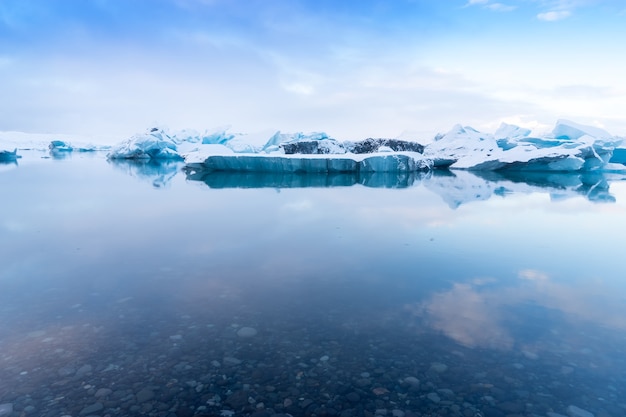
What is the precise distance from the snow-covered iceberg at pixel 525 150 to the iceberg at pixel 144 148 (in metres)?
22.2

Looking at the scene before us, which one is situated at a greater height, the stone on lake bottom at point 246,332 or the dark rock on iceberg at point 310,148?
the dark rock on iceberg at point 310,148

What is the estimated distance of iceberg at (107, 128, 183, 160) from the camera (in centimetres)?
3259

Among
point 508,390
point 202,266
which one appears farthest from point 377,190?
point 508,390

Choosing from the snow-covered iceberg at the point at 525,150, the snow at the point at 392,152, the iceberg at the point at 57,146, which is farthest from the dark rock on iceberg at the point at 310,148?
the iceberg at the point at 57,146

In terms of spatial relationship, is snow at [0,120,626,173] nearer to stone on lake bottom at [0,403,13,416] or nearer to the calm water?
the calm water

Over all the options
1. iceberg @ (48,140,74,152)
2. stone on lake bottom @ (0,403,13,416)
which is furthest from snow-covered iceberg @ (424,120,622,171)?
iceberg @ (48,140,74,152)

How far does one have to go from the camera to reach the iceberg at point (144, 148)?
32.6m

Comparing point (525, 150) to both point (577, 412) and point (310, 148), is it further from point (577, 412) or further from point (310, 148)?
point (577, 412)

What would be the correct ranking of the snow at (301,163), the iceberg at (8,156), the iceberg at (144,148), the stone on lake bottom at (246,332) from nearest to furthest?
the stone on lake bottom at (246,332) → the snow at (301,163) → the iceberg at (8,156) → the iceberg at (144,148)

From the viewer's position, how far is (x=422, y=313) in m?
3.16

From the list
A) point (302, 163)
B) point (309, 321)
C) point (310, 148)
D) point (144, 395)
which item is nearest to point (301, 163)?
point (302, 163)

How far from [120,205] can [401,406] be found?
8.38m

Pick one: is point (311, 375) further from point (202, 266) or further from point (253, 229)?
point (253, 229)

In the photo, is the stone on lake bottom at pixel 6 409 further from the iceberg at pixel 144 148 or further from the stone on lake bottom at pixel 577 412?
the iceberg at pixel 144 148
